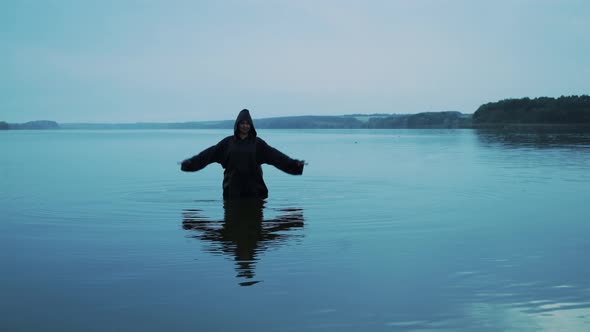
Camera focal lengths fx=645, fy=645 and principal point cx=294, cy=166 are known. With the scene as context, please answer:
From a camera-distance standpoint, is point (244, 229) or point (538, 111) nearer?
point (244, 229)

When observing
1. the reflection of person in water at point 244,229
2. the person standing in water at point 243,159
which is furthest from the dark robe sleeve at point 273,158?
the reflection of person in water at point 244,229

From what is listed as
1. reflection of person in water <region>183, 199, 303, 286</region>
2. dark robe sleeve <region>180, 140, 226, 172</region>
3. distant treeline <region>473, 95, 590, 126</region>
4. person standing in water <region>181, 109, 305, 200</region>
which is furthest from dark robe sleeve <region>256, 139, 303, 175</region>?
distant treeline <region>473, 95, 590, 126</region>

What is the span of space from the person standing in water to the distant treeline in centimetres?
14370

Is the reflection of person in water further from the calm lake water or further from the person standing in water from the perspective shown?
the person standing in water

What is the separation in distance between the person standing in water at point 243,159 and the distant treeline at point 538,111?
144 metres

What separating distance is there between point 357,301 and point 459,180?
1480 centimetres

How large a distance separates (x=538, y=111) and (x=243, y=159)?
148047 millimetres

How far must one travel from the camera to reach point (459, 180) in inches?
798

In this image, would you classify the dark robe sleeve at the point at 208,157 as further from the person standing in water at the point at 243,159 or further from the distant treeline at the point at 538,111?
the distant treeline at the point at 538,111

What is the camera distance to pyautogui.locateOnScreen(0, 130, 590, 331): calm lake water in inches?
227

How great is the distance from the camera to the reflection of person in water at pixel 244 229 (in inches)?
333

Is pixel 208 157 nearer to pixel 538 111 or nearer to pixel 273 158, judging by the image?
pixel 273 158

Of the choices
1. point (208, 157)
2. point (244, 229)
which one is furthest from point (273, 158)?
point (244, 229)

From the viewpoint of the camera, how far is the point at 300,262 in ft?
26.1
